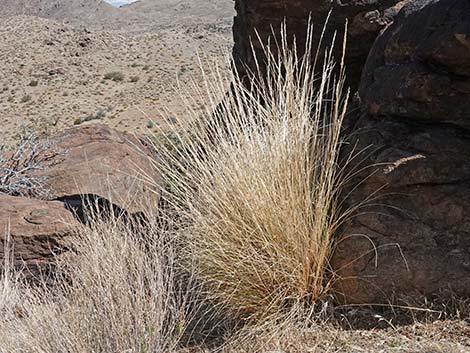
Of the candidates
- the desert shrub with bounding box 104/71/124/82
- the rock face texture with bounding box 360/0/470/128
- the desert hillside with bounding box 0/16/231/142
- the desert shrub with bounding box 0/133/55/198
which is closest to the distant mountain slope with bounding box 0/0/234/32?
the desert hillside with bounding box 0/16/231/142

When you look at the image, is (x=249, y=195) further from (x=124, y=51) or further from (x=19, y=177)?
(x=124, y=51)

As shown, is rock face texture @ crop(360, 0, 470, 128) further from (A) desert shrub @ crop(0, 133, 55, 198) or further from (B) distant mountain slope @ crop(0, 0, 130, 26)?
(B) distant mountain slope @ crop(0, 0, 130, 26)

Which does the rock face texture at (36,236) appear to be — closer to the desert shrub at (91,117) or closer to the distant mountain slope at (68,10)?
the desert shrub at (91,117)

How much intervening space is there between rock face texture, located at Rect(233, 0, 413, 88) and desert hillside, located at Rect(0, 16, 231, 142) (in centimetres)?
1478

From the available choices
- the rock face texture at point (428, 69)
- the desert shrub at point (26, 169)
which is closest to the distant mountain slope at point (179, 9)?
the desert shrub at point (26, 169)

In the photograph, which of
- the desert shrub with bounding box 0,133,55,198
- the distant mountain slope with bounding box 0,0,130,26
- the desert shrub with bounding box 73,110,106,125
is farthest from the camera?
the distant mountain slope with bounding box 0,0,130,26

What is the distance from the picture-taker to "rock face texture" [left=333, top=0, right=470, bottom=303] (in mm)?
2861

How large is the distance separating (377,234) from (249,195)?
0.63 metres

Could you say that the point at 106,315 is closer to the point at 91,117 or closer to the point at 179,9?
the point at 91,117

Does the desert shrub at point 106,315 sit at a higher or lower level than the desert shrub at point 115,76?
higher

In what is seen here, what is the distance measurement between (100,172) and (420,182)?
3.11 metres

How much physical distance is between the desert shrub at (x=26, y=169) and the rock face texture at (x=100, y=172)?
0.08m

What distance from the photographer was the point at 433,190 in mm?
2947

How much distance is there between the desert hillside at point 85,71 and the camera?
25.3m
